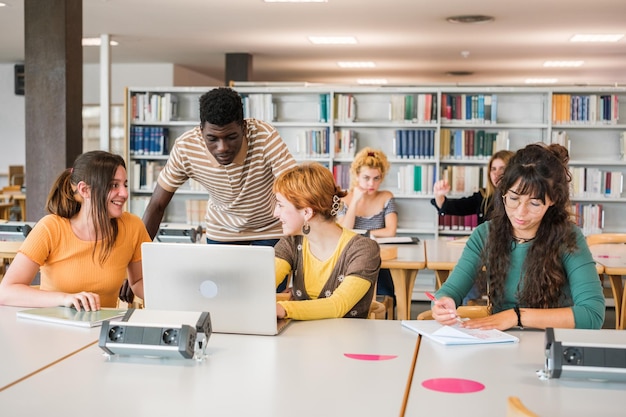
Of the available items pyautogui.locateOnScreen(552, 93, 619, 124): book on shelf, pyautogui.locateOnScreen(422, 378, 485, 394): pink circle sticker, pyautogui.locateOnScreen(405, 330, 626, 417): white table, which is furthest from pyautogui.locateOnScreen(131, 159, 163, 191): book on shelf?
pyautogui.locateOnScreen(422, 378, 485, 394): pink circle sticker

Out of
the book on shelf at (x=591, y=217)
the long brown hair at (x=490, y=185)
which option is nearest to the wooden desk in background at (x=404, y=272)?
the long brown hair at (x=490, y=185)

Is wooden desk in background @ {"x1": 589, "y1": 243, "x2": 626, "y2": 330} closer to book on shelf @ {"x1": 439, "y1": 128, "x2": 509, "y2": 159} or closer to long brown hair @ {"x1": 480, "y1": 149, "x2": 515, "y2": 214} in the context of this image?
long brown hair @ {"x1": 480, "y1": 149, "x2": 515, "y2": 214}

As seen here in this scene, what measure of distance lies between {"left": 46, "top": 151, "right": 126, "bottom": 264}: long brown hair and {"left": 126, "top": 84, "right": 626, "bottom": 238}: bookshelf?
4977 mm

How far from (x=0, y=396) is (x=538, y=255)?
5.22 ft

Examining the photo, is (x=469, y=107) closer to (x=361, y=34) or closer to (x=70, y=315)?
(x=361, y=34)

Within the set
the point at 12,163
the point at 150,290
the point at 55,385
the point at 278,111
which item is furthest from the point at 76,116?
the point at 12,163

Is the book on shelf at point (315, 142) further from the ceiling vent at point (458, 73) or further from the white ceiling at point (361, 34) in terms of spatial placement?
the ceiling vent at point (458, 73)

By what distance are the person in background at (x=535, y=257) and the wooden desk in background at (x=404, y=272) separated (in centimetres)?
138

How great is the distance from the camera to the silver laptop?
2.09 meters

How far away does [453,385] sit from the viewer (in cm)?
172

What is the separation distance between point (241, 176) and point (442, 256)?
1.41m

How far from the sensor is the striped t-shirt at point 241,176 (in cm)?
328

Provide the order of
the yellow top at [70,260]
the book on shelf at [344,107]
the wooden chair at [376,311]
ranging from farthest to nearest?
the book on shelf at [344,107]
the wooden chair at [376,311]
the yellow top at [70,260]

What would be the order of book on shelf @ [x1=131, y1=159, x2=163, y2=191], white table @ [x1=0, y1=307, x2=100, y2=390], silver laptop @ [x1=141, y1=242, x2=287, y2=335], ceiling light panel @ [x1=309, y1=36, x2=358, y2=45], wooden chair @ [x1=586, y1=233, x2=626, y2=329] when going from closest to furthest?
white table @ [x1=0, y1=307, x2=100, y2=390], silver laptop @ [x1=141, y1=242, x2=287, y2=335], wooden chair @ [x1=586, y1=233, x2=626, y2=329], book on shelf @ [x1=131, y1=159, x2=163, y2=191], ceiling light panel @ [x1=309, y1=36, x2=358, y2=45]
